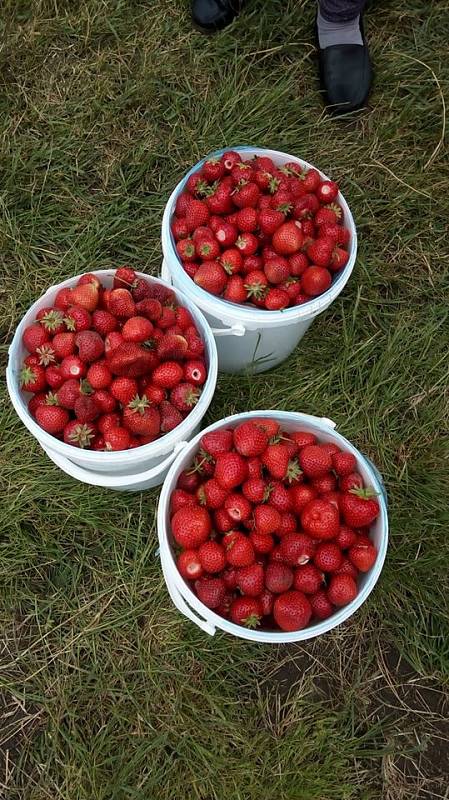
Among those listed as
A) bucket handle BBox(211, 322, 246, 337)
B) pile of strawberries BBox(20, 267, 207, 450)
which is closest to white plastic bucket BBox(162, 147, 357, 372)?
bucket handle BBox(211, 322, 246, 337)

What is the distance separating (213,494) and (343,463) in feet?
1.16

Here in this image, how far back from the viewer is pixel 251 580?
151 centimetres

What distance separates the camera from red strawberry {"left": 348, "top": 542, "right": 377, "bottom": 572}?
157cm

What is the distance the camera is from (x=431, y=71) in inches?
105

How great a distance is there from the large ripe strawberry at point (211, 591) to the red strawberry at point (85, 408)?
0.51 m

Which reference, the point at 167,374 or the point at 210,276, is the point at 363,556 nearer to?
the point at 167,374

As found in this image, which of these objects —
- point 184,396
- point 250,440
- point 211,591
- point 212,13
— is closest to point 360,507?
point 250,440

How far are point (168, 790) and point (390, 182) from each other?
2.32 meters

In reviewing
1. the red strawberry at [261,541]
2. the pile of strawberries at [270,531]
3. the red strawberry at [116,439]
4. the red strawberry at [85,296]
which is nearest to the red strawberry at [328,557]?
the pile of strawberries at [270,531]

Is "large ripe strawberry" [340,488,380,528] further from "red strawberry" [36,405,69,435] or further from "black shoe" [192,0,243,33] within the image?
"black shoe" [192,0,243,33]

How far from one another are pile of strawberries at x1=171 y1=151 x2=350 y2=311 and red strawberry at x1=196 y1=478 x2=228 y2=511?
0.56 metres

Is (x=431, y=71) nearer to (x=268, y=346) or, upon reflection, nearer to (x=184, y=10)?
(x=184, y=10)

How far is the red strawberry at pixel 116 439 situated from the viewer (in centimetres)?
159

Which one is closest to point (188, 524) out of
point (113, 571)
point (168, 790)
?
point (113, 571)
